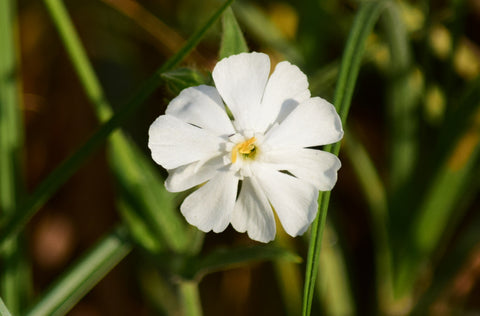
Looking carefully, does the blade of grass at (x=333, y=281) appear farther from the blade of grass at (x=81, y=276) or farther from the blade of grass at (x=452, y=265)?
the blade of grass at (x=81, y=276)

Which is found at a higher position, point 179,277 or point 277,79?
point 277,79

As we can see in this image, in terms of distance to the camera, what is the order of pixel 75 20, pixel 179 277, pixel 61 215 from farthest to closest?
pixel 75 20
pixel 61 215
pixel 179 277

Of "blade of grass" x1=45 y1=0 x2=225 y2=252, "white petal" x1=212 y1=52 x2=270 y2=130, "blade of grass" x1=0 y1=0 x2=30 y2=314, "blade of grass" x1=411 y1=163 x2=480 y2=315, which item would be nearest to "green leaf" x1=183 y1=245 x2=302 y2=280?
"blade of grass" x1=45 y1=0 x2=225 y2=252

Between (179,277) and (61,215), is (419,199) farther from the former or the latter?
(61,215)

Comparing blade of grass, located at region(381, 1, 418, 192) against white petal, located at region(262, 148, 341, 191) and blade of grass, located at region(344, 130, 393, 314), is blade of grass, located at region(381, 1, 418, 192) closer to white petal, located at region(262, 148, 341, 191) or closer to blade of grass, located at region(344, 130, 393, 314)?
blade of grass, located at region(344, 130, 393, 314)

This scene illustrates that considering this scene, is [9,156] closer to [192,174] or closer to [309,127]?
[192,174]

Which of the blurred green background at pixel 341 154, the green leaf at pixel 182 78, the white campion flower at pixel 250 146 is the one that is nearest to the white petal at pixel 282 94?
the white campion flower at pixel 250 146

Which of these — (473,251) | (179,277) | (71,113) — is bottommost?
(473,251)

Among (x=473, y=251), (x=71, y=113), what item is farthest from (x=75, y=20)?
(x=473, y=251)
